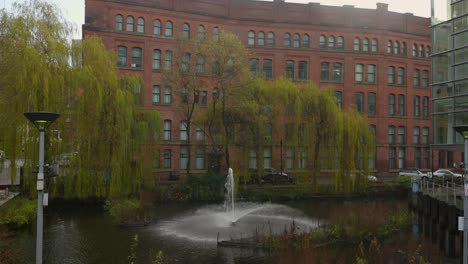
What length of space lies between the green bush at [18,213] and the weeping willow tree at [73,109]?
3.24 metres

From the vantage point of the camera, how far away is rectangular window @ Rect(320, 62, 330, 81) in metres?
48.1

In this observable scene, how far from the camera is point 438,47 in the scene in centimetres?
2453

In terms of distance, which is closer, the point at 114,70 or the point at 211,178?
the point at 114,70

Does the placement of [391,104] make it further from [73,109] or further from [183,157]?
[73,109]

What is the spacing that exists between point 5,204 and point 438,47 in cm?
2483

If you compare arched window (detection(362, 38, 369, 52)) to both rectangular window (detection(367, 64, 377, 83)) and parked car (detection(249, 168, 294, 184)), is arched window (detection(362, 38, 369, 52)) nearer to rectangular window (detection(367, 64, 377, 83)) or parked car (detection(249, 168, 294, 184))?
rectangular window (detection(367, 64, 377, 83))

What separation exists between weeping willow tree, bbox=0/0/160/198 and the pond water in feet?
7.67

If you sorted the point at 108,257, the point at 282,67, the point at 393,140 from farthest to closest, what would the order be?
the point at 393,140 < the point at 282,67 < the point at 108,257

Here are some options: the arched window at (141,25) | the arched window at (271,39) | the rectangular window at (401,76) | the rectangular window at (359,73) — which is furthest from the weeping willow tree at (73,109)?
the rectangular window at (401,76)

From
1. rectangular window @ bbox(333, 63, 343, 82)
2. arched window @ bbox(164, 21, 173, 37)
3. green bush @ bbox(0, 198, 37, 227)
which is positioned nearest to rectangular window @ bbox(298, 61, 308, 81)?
rectangular window @ bbox(333, 63, 343, 82)

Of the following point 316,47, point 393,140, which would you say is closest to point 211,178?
point 316,47

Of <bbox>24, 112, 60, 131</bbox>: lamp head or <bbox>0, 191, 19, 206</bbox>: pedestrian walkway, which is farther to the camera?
<bbox>0, 191, 19, 206</bbox>: pedestrian walkway

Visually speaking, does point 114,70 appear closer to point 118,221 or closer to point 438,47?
point 118,221

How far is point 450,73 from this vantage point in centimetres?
2356
